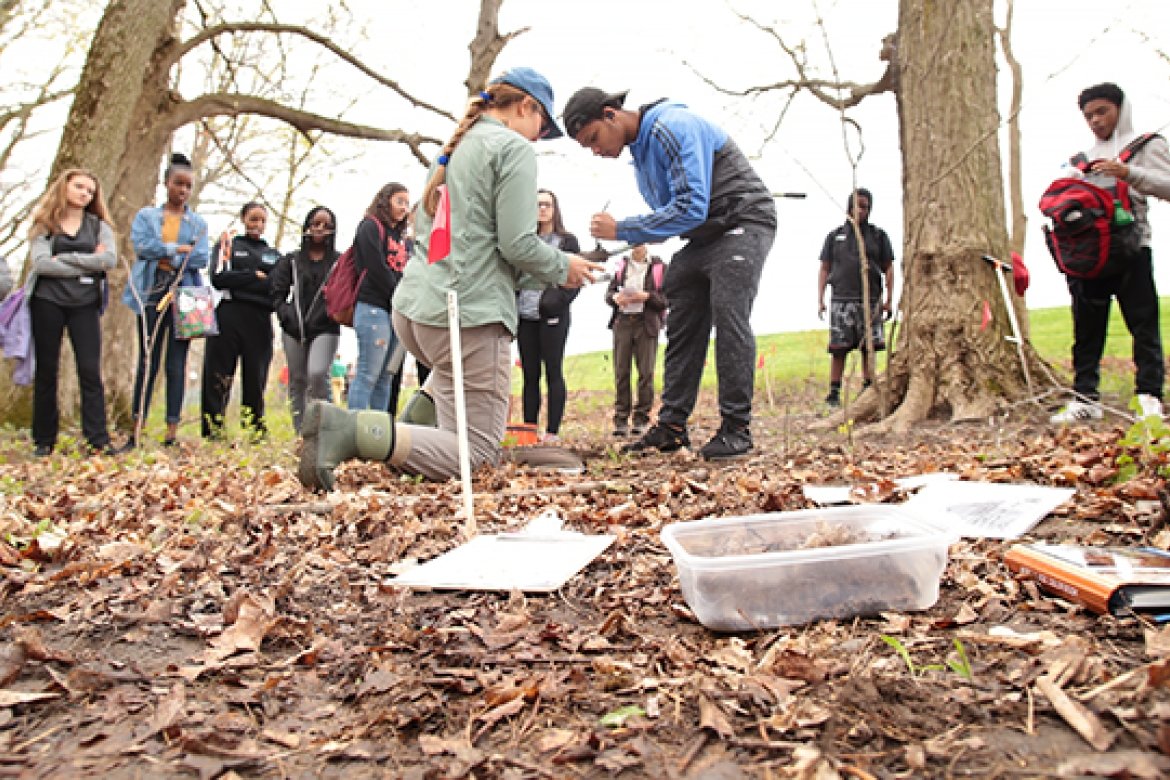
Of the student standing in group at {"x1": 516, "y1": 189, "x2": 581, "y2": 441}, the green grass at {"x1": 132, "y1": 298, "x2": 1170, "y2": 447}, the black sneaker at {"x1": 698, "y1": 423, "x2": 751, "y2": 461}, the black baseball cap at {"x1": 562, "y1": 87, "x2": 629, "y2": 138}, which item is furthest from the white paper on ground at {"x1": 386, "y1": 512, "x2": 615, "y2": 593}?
the student standing in group at {"x1": 516, "y1": 189, "x2": 581, "y2": 441}

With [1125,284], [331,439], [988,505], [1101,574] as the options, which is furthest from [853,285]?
[1101,574]

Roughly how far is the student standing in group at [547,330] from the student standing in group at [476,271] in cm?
209

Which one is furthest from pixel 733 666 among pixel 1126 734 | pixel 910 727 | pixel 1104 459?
pixel 1104 459

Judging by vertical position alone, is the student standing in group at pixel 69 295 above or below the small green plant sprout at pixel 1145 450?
above

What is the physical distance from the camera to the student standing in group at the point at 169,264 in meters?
6.22

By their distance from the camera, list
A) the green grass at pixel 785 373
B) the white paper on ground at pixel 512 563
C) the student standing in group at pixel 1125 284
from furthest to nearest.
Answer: the green grass at pixel 785 373
the student standing in group at pixel 1125 284
the white paper on ground at pixel 512 563

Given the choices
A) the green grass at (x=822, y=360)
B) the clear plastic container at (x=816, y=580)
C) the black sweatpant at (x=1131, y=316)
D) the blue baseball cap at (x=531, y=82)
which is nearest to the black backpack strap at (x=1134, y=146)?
the black sweatpant at (x=1131, y=316)

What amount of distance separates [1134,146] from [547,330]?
412cm

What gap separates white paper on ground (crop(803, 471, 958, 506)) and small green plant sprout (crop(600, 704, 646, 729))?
1.61 meters

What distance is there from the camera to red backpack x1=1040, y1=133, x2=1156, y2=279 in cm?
503

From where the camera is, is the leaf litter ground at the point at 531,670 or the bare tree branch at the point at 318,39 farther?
the bare tree branch at the point at 318,39

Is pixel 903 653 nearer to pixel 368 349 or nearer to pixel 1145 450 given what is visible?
pixel 1145 450

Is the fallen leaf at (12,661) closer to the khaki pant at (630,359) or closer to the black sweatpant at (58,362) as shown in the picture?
the black sweatpant at (58,362)

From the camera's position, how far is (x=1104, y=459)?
3133 mm
